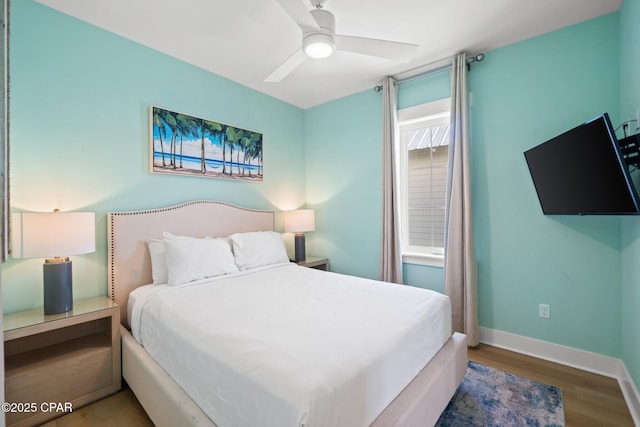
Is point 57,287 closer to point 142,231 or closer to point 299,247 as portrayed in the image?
point 142,231

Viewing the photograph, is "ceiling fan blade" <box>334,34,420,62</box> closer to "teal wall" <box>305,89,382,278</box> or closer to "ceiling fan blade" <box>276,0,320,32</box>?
"ceiling fan blade" <box>276,0,320,32</box>

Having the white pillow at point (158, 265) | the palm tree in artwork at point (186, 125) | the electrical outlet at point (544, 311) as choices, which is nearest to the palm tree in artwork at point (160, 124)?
the palm tree in artwork at point (186, 125)

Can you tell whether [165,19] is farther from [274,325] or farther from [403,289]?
[403,289]

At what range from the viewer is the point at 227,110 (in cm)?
326

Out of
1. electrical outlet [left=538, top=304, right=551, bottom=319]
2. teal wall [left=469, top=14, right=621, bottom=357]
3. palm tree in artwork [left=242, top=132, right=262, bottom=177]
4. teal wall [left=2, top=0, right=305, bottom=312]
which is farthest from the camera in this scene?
palm tree in artwork [left=242, top=132, right=262, bottom=177]

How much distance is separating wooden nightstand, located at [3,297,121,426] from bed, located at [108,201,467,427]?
5.8 inches

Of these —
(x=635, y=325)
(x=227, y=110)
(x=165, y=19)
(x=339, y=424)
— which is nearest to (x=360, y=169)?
(x=227, y=110)

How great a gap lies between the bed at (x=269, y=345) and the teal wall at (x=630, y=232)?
1.05 metres

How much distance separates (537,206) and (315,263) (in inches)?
94.1

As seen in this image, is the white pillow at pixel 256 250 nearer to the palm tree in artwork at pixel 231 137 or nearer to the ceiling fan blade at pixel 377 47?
the palm tree in artwork at pixel 231 137

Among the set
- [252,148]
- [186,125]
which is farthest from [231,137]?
[186,125]

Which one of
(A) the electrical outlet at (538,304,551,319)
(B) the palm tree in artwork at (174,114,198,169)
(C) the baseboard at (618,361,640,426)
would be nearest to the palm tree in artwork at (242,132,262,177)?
(B) the palm tree in artwork at (174,114,198,169)

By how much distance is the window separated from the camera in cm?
311

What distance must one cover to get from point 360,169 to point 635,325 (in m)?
2.68
